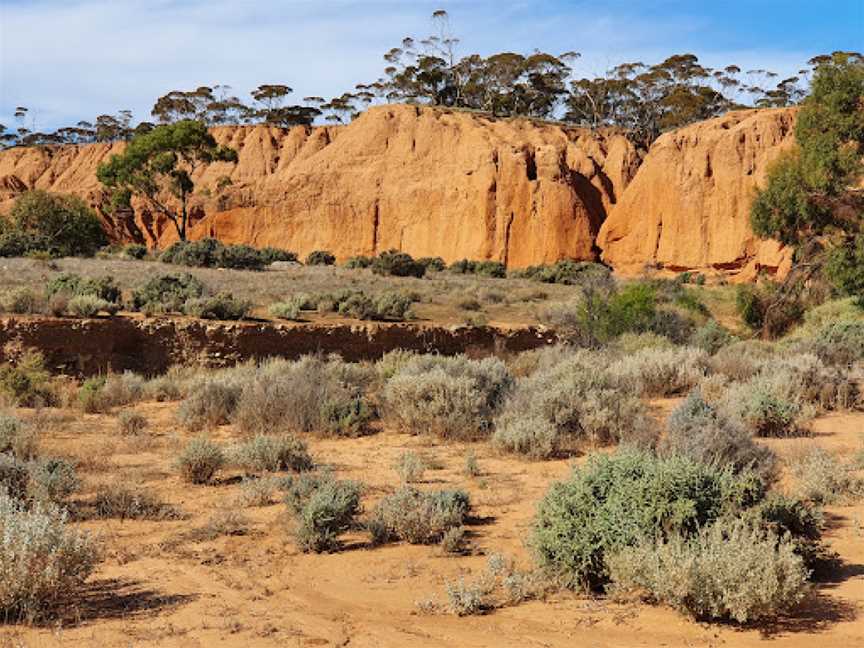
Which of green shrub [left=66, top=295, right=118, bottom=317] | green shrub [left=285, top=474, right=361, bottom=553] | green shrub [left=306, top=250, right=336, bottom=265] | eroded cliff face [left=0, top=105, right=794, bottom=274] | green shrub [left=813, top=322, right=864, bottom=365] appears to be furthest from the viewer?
green shrub [left=306, top=250, right=336, bottom=265]

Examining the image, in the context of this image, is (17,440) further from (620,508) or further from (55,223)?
(55,223)

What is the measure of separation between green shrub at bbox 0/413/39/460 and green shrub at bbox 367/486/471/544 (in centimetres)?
377

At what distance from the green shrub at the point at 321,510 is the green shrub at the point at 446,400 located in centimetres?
324

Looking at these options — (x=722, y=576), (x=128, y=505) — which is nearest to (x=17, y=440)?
(x=128, y=505)

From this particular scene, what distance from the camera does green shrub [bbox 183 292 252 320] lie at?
1534 centimetres

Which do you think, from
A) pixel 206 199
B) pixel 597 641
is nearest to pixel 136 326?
pixel 597 641

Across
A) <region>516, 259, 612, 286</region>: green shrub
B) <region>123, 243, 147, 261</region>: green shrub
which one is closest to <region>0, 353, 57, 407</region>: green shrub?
<region>123, 243, 147, 261</region>: green shrub

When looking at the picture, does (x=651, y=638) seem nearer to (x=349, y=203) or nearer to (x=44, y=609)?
(x=44, y=609)

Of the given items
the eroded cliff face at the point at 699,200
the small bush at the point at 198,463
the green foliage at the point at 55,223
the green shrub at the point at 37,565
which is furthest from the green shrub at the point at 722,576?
the eroded cliff face at the point at 699,200

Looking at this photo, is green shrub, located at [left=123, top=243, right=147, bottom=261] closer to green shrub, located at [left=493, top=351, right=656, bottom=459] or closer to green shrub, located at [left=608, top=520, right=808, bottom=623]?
green shrub, located at [left=493, top=351, right=656, bottom=459]

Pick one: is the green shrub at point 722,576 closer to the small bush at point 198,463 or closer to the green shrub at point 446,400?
the small bush at point 198,463

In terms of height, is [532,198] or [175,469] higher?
[532,198]

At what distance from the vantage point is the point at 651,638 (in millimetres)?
4148

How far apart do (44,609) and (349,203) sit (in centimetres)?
4207
